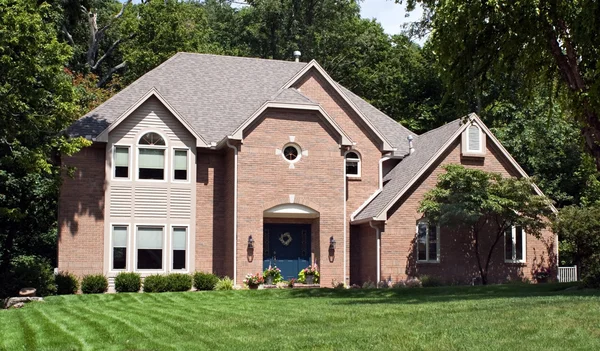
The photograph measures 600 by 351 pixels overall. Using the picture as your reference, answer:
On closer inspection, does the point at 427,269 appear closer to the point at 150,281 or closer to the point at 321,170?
the point at 321,170

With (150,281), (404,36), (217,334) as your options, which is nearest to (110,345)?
(217,334)

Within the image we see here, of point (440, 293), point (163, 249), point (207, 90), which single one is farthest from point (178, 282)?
point (440, 293)

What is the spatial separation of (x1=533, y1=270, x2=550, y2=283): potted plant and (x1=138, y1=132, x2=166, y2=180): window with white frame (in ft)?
50.3

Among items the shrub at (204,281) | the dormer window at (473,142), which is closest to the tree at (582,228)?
the dormer window at (473,142)

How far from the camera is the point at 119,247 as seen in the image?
29984 mm

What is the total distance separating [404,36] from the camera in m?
51.7

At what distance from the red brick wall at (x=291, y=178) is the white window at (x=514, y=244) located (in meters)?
6.82

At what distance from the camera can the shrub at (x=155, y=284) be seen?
28.8m

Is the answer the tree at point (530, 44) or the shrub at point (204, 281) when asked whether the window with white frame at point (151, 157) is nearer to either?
the shrub at point (204, 281)

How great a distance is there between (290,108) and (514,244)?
34.7 ft

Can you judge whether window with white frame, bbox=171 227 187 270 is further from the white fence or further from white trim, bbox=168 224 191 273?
the white fence

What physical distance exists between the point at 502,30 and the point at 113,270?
1734 centimetres

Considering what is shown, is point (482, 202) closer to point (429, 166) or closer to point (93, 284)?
point (429, 166)

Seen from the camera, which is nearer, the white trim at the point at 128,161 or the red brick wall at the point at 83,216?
the red brick wall at the point at 83,216
